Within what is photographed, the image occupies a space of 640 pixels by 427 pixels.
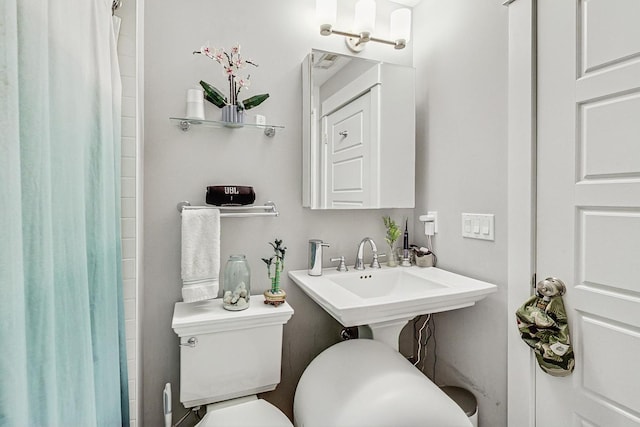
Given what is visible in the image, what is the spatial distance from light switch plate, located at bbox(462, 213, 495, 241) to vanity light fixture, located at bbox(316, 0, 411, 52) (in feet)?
3.28

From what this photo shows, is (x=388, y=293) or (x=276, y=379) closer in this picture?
(x=276, y=379)

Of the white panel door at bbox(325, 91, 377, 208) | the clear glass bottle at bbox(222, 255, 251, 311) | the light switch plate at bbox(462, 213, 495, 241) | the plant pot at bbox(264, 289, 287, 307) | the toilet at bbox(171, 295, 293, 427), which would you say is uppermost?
the white panel door at bbox(325, 91, 377, 208)

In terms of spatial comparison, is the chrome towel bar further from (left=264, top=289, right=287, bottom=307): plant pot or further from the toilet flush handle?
the toilet flush handle

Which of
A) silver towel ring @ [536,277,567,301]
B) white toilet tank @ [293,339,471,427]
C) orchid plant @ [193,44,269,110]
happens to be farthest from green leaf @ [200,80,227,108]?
silver towel ring @ [536,277,567,301]

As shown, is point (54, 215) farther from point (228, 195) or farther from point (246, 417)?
point (246, 417)

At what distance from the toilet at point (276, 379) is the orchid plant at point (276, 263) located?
4.1 inches

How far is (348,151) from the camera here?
5.52 feet

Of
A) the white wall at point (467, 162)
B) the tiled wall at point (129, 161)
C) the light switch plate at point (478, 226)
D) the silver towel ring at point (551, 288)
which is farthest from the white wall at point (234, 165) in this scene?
the silver towel ring at point (551, 288)

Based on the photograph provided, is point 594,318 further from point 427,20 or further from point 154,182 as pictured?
point 154,182

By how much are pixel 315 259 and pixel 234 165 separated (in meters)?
0.60

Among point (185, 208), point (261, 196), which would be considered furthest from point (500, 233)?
point (185, 208)

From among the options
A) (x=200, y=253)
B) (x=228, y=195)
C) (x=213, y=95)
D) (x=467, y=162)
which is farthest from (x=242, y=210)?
(x=467, y=162)

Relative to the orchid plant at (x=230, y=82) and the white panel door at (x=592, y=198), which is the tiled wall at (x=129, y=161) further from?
the white panel door at (x=592, y=198)

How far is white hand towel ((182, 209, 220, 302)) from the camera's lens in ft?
4.43
